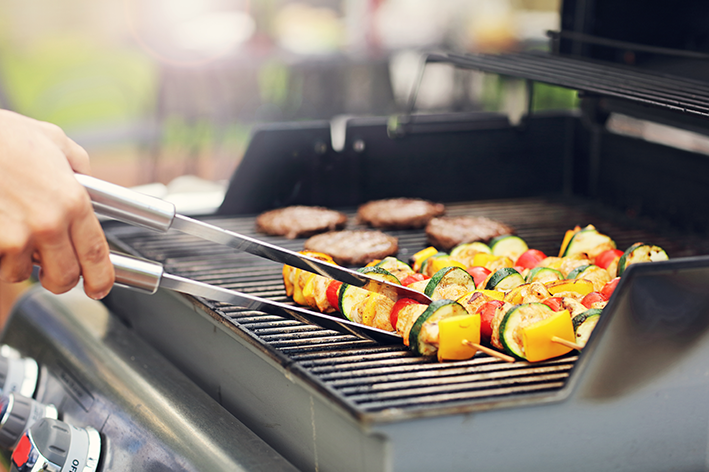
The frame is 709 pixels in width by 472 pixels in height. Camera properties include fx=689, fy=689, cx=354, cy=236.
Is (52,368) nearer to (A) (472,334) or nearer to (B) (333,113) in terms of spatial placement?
(A) (472,334)

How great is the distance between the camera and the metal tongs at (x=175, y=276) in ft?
4.20

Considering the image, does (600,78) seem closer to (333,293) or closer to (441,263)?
(441,263)

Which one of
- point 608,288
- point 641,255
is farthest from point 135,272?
point 641,255

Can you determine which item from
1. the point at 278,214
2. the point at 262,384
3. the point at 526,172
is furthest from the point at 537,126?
the point at 262,384

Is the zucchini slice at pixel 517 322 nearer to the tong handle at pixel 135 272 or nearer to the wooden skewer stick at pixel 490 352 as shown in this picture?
the wooden skewer stick at pixel 490 352

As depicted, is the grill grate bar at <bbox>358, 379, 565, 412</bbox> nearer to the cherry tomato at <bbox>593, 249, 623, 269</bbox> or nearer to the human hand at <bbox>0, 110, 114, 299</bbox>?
the human hand at <bbox>0, 110, 114, 299</bbox>

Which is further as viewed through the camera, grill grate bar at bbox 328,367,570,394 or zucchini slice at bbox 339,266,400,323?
zucchini slice at bbox 339,266,400,323

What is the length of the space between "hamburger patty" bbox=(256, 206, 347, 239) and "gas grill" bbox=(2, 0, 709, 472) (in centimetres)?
5

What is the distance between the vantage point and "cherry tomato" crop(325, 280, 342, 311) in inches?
67.7

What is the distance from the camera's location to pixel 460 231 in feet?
7.68

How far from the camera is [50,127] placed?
138 cm

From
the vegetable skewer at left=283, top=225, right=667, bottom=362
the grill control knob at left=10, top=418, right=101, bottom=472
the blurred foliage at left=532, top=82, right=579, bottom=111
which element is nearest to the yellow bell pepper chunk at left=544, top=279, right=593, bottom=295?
the vegetable skewer at left=283, top=225, right=667, bottom=362

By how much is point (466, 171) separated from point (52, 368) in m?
1.77

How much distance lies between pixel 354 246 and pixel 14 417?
3.54 ft
